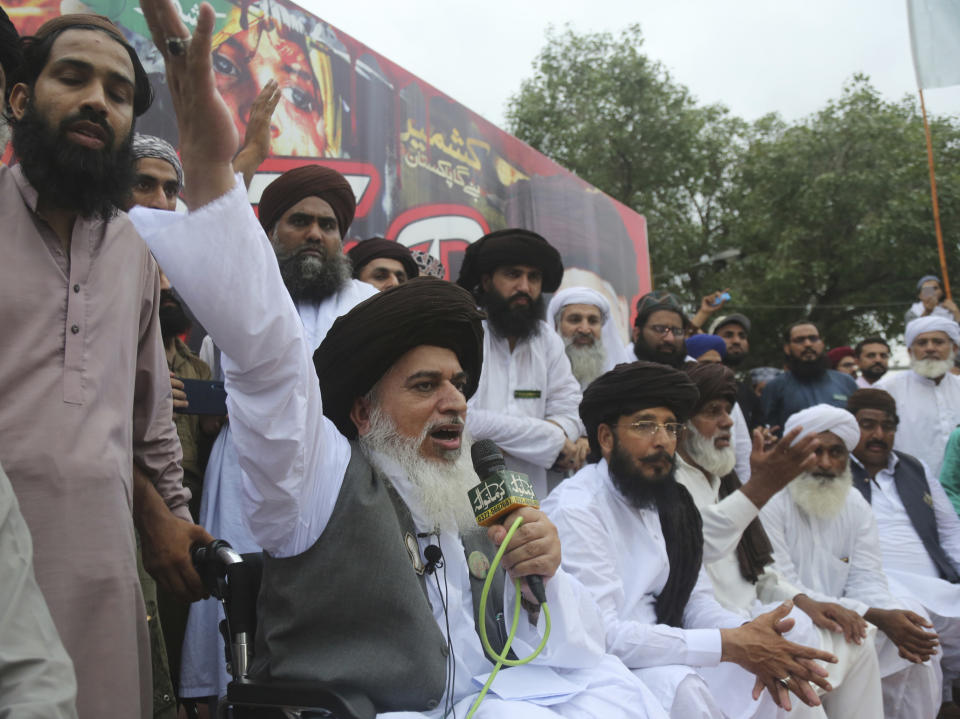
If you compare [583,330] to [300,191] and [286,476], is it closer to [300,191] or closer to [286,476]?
[300,191]

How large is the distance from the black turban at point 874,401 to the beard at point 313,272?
3.93 meters

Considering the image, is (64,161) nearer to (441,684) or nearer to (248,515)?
(248,515)

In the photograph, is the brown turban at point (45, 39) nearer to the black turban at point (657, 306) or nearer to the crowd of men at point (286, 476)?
the crowd of men at point (286, 476)

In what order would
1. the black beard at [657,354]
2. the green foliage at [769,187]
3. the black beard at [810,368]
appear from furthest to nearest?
1. the green foliage at [769,187]
2. the black beard at [810,368]
3. the black beard at [657,354]

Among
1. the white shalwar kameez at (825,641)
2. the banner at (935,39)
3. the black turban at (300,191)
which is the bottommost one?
the white shalwar kameez at (825,641)

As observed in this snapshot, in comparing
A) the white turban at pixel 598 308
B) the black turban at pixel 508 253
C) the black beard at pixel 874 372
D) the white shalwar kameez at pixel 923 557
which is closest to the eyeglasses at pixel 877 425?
the white shalwar kameez at pixel 923 557

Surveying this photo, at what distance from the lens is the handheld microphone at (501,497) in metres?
2.01

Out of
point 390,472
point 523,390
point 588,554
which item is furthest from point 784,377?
point 390,472

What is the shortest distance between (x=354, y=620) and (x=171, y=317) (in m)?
1.93

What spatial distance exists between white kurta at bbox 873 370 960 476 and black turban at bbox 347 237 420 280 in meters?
4.52

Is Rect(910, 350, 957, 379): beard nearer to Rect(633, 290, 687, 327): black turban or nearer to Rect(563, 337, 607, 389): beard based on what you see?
Rect(633, 290, 687, 327): black turban

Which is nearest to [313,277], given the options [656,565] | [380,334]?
[380,334]

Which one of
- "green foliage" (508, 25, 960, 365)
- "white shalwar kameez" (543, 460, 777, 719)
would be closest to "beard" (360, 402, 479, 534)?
"white shalwar kameez" (543, 460, 777, 719)

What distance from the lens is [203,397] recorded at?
3127 mm
